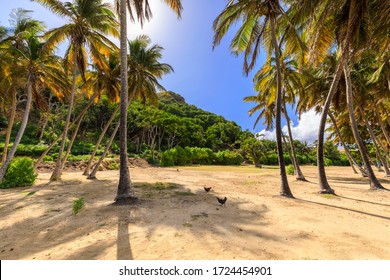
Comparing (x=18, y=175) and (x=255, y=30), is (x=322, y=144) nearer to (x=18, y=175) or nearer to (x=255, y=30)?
(x=255, y=30)

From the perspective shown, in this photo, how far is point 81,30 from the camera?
13570mm

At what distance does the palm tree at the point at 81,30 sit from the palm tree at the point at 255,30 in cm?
751

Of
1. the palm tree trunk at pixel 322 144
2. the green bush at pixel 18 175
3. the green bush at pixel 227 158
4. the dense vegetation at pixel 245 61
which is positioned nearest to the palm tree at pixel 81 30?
the dense vegetation at pixel 245 61

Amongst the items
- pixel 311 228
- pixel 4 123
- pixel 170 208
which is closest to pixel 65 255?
pixel 170 208

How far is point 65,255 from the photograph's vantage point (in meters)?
4.00

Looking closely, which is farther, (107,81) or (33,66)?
(107,81)

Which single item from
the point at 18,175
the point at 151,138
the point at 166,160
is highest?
the point at 151,138

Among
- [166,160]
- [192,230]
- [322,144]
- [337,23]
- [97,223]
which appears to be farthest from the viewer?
[166,160]

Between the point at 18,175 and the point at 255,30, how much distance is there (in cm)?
1503

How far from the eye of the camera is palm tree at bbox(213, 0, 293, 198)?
10125 millimetres

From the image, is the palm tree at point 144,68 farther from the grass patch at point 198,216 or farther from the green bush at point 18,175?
the grass patch at point 198,216

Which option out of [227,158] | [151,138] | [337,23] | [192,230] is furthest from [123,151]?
[151,138]

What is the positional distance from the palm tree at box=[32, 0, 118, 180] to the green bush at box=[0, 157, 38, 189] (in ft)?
6.04

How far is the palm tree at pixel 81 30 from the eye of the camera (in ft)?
42.3
